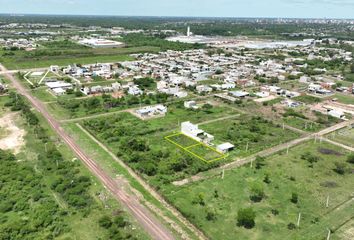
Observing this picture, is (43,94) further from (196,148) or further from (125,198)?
(125,198)

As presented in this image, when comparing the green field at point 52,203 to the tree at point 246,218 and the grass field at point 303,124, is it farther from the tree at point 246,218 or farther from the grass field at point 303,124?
the grass field at point 303,124

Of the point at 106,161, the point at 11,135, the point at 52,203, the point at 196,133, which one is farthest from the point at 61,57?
the point at 52,203

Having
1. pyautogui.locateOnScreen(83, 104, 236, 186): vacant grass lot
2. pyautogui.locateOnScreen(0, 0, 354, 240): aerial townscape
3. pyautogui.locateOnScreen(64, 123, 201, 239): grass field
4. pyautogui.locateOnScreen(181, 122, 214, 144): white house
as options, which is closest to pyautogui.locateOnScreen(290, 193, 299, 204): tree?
pyautogui.locateOnScreen(0, 0, 354, 240): aerial townscape

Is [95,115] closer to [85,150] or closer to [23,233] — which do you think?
[85,150]

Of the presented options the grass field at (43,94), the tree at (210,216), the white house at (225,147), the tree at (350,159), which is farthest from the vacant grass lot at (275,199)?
the grass field at (43,94)

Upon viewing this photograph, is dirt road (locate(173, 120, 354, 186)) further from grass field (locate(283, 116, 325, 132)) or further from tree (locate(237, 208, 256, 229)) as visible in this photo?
tree (locate(237, 208, 256, 229))

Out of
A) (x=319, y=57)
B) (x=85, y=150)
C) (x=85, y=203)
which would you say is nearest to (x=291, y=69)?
(x=319, y=57)
